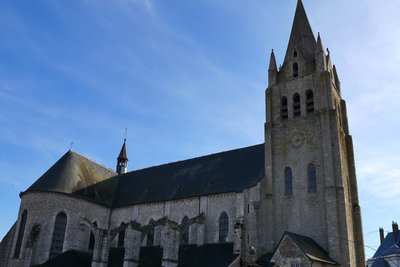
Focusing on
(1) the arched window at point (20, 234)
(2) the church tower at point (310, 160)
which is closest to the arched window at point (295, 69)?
(2) the church tower at point (310, 160)

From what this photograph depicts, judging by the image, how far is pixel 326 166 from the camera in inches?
995

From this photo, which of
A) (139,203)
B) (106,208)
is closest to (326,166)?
(139,203)

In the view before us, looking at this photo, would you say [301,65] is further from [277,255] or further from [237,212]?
[277,255]

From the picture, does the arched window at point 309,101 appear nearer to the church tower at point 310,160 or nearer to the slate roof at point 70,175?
the church tower at point 310,160

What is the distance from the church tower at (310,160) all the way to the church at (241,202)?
0.21 feet

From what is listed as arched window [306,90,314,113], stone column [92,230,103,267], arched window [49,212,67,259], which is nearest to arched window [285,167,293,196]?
arched window [306,90,314,113]

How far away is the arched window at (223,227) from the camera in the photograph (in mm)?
26797

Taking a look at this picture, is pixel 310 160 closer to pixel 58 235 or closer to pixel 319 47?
pixel 319 47

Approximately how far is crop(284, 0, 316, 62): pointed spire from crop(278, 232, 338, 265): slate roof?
13.3 m

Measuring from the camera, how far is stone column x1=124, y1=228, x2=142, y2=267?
26234mm

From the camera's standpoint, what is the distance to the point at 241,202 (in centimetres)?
2620

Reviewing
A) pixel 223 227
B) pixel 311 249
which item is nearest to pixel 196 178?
pixel 223 227

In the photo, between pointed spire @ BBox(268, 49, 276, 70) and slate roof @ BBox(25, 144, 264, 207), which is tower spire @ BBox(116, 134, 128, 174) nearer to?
slate roof @ BBox(25, 144, 264, 207)

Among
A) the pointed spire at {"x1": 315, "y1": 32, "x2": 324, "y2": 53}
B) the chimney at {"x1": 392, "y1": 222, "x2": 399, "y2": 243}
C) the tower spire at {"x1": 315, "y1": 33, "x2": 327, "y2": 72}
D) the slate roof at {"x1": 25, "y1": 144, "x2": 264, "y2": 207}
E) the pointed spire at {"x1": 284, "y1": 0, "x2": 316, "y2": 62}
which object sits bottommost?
the chimney at {"x1": 392, "y1": 222, "x2": 399, "y2": 243}
